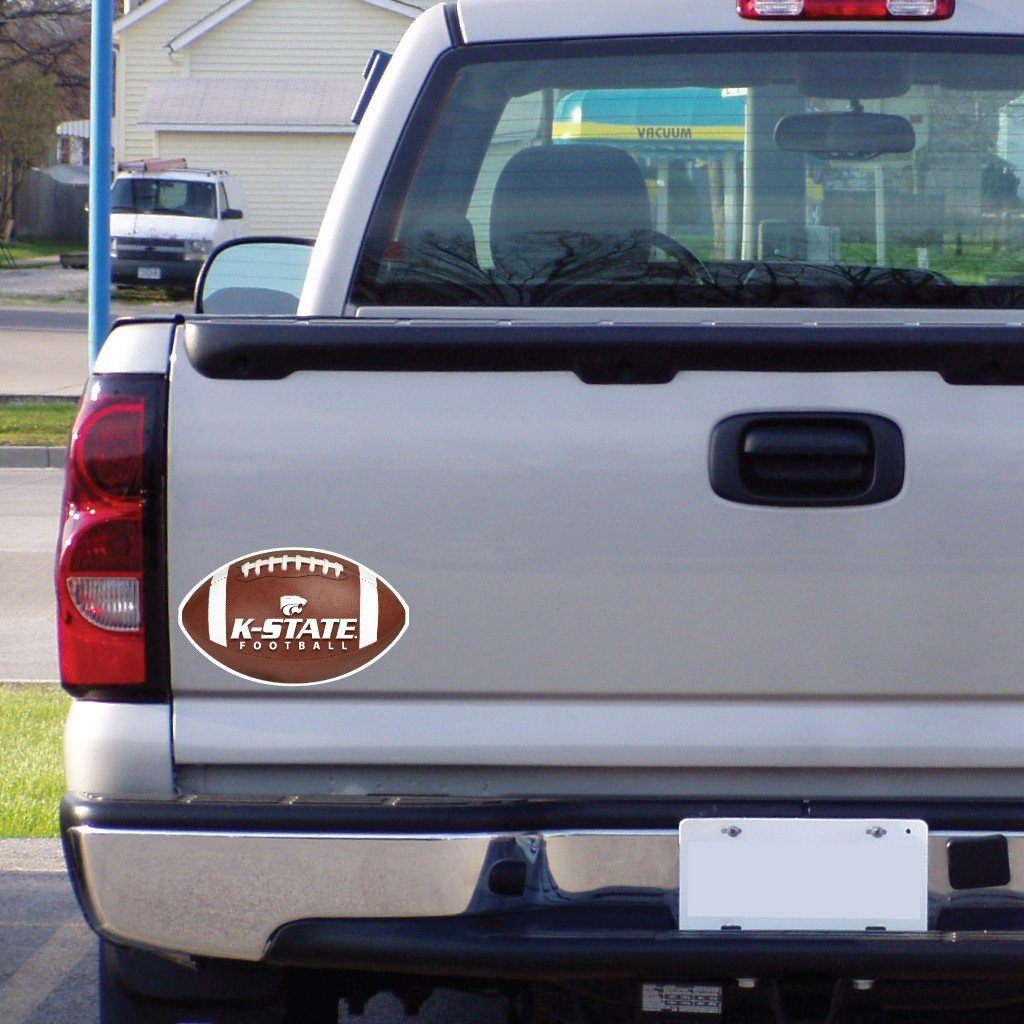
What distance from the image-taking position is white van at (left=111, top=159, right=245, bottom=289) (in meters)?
28.1

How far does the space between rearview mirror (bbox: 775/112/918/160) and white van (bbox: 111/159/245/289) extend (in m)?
→ 25.4

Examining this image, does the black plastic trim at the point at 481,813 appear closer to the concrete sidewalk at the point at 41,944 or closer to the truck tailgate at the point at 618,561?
the truck tailgate at the point at 618,561

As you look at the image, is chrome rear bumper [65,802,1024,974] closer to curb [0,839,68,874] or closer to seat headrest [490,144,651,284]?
seat headrest [490,144,651,284]

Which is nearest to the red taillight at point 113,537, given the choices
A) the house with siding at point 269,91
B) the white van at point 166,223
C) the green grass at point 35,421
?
the green grass at point 35,421

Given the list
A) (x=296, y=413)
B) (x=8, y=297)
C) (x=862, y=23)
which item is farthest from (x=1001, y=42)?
(x=8, y=297)

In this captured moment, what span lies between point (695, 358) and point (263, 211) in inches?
1295

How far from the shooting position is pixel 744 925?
230 cm

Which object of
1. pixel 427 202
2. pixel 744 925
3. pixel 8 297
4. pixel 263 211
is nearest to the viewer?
pixel 744 925

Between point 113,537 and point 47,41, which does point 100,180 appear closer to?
point 113,537

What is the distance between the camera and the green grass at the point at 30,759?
476 cm

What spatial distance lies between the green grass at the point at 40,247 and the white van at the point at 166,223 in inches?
563

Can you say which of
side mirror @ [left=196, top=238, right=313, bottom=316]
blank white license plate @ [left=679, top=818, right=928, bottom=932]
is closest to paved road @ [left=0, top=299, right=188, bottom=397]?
side mirror @ [left=196, top=238, right=313, bottom=316]

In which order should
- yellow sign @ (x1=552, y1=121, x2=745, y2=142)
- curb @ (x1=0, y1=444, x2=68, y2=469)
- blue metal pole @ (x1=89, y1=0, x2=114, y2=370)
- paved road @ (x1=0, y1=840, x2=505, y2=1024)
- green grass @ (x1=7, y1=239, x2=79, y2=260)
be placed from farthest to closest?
green grass @ (x1=7, y1=239, x2=79, y2=260) < curb @ (x1=0, y1=444, x2=68, y2=469) < blue metal pole @ (x1=89, y1=0, x2=114, y2=370) < paved road @ (x1=0, y1=840, x2=505, y2=1024) < yellow sign @ (x1=552, y1=121, x2=745, y2=142)

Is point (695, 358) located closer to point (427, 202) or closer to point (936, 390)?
point (936, 390)
